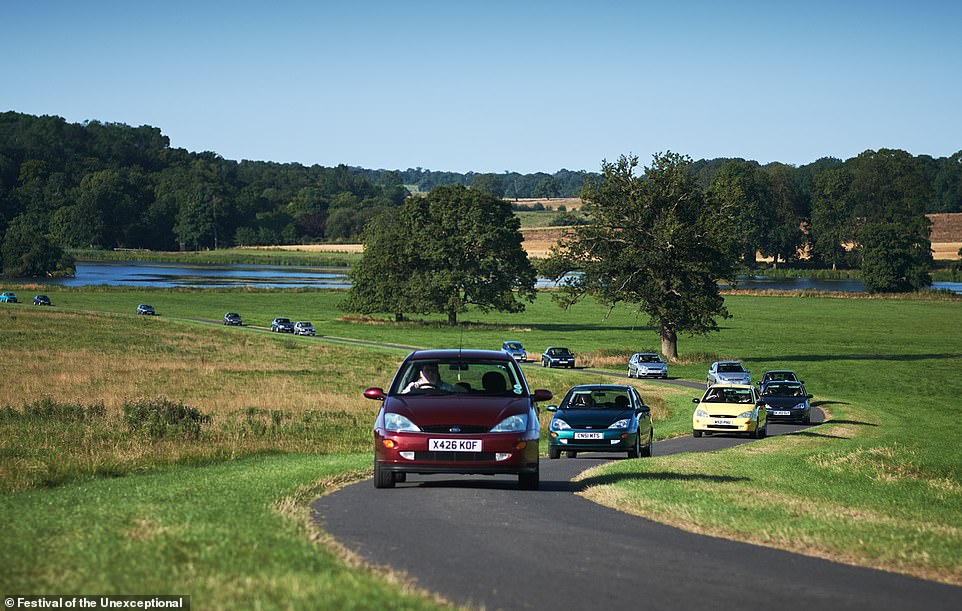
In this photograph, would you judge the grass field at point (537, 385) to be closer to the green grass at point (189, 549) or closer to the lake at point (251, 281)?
the green grass at point (189, 549)

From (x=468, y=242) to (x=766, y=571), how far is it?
92.7 meters

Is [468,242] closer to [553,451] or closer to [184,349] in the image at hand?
[184,349]

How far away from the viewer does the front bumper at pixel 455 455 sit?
14.4m

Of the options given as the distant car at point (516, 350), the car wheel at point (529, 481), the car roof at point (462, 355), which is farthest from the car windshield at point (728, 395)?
the distant car at point (516, 350)

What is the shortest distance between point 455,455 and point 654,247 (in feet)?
179

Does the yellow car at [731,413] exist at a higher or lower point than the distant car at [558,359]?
higher

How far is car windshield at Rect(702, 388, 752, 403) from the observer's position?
3262 cm

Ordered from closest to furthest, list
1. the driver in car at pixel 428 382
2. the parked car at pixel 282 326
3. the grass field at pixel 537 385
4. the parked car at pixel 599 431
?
the grass field at pixel 537 385, the driver in car at pixel 428 382, the parked car at pixel 599 431, the parked car at pixel 282 326

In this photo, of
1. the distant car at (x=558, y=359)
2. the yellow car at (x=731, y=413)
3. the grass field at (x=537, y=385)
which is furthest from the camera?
the distant car at (x=558, y=359)

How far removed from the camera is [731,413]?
3177 cm

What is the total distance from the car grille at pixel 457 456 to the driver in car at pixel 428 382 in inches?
57.9

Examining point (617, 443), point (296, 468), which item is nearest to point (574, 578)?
point (296, 468)

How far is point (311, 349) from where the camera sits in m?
72.1

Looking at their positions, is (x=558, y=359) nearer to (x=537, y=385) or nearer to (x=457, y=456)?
(x=537, y=385)
